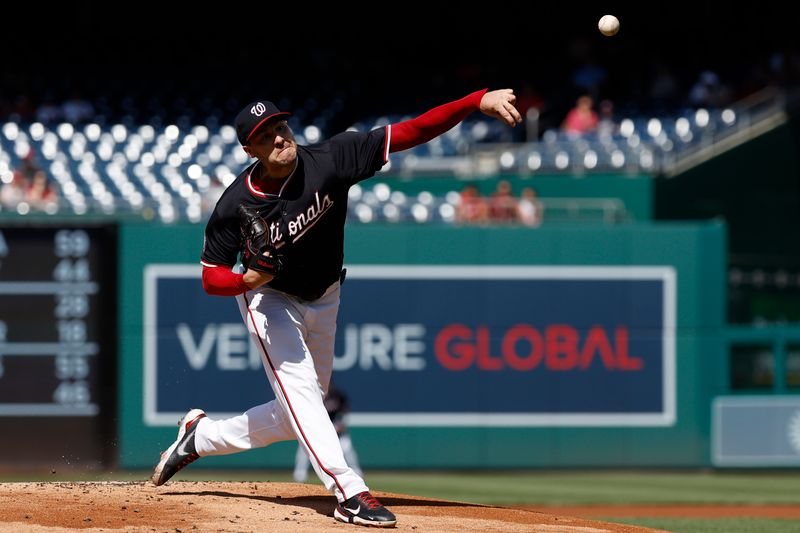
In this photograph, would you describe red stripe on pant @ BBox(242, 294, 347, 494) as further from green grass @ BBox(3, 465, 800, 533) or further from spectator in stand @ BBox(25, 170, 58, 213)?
spectator in stand @ BBox(25, 170, 58, 213)

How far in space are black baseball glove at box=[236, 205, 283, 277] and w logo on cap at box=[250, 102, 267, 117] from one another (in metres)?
0.40

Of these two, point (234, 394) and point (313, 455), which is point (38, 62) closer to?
point (234, 394)

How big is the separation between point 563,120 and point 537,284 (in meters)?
4.52

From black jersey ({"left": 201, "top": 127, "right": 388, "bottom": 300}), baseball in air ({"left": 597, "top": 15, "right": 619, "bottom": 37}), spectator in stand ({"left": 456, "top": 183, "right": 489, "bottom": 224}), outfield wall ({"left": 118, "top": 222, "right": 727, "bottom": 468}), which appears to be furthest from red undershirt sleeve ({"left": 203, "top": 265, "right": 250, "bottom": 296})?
spectator in stand ({"left": 456, "top": 183, "right": 489, "bottom": 224})

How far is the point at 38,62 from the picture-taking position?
63.7 ft

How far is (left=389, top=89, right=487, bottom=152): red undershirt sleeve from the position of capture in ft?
18.8

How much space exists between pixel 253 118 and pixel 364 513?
1731 mm

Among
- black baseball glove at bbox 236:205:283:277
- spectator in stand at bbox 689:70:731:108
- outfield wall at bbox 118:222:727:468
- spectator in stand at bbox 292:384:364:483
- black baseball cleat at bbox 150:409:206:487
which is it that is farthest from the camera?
spectator in stand at bbox 689:70:731:108

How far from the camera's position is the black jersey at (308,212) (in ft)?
18.7

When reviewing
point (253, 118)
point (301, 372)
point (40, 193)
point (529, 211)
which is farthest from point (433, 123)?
point (40, 193)

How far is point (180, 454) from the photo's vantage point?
6340mm

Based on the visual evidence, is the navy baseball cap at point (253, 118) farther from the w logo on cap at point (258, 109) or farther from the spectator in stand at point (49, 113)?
the spectator in stand at point (49, 113)

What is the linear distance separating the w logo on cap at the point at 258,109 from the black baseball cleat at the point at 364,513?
1.67m

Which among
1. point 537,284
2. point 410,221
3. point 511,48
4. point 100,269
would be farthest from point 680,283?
point 511,48
